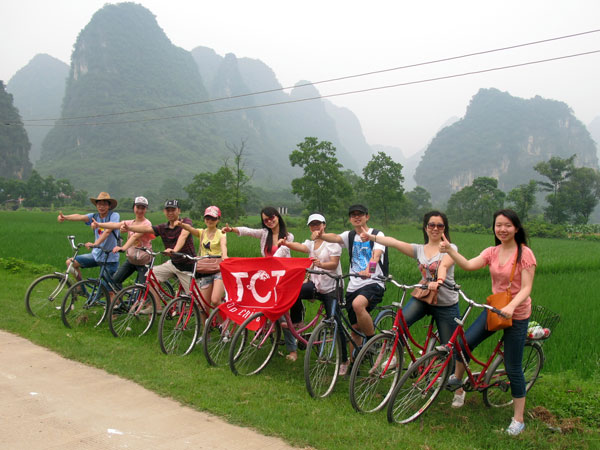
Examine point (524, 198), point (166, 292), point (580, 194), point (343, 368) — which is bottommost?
point (343, 368)

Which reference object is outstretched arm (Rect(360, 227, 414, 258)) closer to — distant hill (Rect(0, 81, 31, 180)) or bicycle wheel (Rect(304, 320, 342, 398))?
bicycle wheel (Rect(304, 320, 342, 398))

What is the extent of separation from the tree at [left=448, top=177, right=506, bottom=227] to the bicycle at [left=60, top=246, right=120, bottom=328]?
54.4 metres

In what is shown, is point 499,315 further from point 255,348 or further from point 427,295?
point 255,348

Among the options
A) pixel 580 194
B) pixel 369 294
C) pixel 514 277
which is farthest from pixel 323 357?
pixel 580 194

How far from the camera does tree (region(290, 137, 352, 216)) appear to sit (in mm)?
39469

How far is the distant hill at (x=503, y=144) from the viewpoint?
478 feet

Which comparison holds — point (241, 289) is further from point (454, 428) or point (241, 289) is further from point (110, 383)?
point (454, 428)

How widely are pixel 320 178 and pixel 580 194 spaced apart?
37.2 m

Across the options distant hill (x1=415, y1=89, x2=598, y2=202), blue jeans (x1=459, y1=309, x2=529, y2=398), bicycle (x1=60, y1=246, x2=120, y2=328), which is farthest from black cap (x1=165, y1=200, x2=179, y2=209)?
distant hill (x1=415, y1=89, x2=598, y2=202)

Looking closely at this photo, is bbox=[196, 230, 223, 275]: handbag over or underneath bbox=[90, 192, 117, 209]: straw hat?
underneath

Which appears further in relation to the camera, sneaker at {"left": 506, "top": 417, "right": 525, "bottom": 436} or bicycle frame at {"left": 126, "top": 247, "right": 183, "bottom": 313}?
bicycle frame at {"left": 126, "top": 247, "right": 183, "bottom": 313}

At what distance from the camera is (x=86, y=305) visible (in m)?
6.78

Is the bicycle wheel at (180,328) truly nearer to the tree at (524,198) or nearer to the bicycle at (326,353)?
the bicycle at (326,353)

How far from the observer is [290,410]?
13.6 ft
